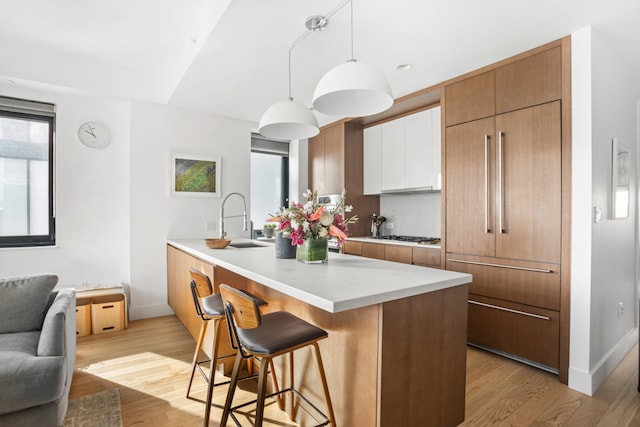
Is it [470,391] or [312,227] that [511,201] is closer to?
[470,391]

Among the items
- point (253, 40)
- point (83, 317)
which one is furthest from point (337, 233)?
point (83, 317)

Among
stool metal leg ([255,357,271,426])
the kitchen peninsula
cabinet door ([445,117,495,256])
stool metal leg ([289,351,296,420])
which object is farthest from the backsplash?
stool metal leg ([255,357,271,426])

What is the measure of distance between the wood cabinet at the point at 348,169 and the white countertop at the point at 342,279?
227 centimetres

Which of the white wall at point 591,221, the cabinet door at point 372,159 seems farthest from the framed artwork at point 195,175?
the white wall at point 591,221

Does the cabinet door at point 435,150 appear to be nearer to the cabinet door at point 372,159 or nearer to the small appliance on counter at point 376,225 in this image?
the cabinet door at point 372,159

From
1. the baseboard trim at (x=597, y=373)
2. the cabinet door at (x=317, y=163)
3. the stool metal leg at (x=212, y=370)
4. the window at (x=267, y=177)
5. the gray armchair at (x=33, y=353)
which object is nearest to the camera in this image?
the gray armchair at (x=33, y=353)

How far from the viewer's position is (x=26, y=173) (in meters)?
3.34

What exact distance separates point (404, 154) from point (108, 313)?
11.4ft

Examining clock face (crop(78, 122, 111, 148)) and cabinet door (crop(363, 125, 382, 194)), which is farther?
cabinet door (crop(363, 125, 382, 194))

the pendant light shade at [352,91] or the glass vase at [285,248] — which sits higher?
the pendant light shade at [352,91]

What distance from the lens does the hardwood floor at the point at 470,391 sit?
1.91 m

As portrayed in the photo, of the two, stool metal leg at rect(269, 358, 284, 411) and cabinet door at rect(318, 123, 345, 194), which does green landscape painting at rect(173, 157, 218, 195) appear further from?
stool metal leg at rect(269, 358, 284, 411)

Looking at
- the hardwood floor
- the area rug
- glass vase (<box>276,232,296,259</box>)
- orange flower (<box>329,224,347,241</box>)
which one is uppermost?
orange flower (<box>329,224,347,241</box>)

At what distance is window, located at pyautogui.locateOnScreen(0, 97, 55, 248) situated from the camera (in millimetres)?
3254
